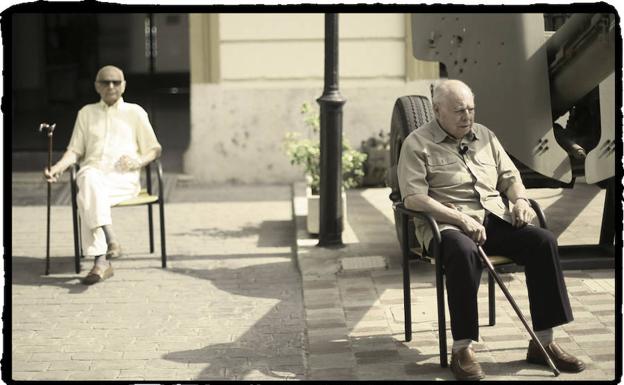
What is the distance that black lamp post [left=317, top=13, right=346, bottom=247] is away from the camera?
661 centimetres

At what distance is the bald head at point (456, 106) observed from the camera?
14.4 ft

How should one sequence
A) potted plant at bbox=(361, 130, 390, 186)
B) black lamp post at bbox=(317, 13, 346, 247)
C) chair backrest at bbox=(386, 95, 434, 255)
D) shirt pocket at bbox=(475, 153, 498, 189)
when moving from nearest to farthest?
shirt pocket at bbox=(475, 153, 498, 189) → chair backrest at bbox=(386, 95, 434, 255) → black lamp post at bbox=(317, 13, 346, 247) → potted plant at bbox=(361, 130, 390, 186)

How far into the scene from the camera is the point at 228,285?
606cm

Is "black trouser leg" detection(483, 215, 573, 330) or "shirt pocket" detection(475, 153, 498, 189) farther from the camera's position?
"shirt pocket" detection(475, 153, 498, 189)

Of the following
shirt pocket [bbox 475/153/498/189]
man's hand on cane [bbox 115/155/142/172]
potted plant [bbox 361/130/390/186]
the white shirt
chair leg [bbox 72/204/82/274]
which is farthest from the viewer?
potted plant [bbox 361/130/390/186]

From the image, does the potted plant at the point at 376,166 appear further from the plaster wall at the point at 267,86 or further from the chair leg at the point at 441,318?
the chair leg at the point at 441,318

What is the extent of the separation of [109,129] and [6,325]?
2077 mm

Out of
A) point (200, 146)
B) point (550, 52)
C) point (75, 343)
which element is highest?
point (550, 52)

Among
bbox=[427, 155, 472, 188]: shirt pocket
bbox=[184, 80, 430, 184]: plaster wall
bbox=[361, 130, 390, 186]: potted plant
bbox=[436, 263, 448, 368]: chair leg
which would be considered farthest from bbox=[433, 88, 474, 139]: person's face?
bbox=[184, 80, 430, 184]: plaster wall

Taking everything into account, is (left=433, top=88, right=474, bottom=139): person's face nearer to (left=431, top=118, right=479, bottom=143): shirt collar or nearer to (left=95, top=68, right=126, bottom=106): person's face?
(left=431, top=118, right=479, bottom=143): shirt collar

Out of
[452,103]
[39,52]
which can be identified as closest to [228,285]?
[452,103]

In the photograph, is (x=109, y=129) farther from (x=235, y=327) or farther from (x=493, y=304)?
(x=493, y=304)

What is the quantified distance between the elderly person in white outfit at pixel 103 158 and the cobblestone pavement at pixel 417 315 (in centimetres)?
119

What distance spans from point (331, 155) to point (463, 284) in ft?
8.37
